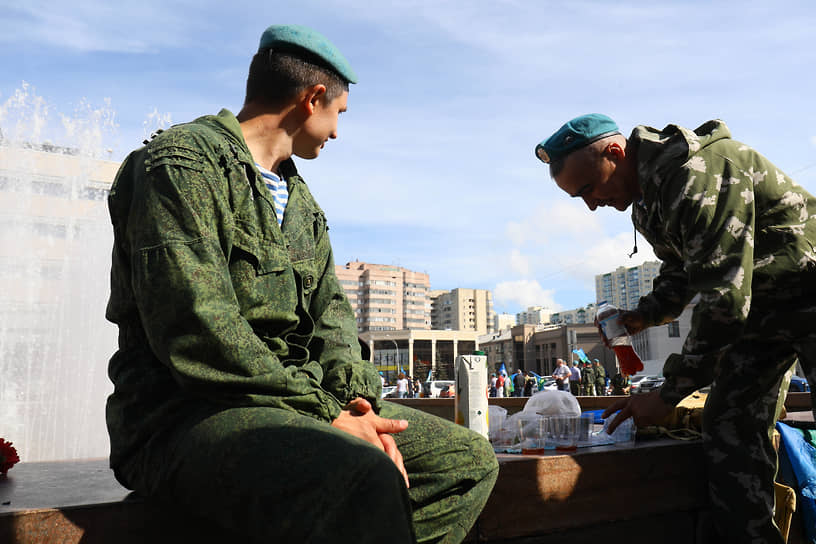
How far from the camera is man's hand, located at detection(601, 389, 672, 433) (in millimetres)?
2922

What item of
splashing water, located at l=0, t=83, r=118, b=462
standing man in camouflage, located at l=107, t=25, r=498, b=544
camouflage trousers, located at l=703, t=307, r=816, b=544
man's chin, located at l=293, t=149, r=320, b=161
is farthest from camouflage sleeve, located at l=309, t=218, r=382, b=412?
splashing water, located at l=0, t=83, r=118, b=462

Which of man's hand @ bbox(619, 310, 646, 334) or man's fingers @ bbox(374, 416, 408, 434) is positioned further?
man's hand @ bbox(619, 310, 646, 334)

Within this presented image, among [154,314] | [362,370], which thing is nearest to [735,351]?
[362,370]

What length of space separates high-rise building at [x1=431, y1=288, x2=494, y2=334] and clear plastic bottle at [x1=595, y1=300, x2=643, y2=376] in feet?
498

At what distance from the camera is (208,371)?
1.50m

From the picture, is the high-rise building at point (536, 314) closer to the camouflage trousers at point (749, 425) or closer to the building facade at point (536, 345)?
the building facade at point (536, 345)

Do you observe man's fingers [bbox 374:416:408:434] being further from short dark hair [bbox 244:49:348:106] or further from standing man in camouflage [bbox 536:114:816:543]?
standing man in camouflage [bbox 536:114:816:543]

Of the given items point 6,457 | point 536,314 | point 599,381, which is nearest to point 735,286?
point 6,457

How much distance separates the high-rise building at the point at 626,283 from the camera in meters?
140

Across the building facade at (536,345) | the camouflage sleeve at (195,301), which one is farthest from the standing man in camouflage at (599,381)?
the building facade at (536,345)

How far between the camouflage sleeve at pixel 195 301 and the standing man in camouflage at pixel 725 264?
1.76 m

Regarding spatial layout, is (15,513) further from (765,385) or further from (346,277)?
(346,277)

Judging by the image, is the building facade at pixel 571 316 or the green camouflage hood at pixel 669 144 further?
the building facade at pixel 571 316

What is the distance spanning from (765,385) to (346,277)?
141m
